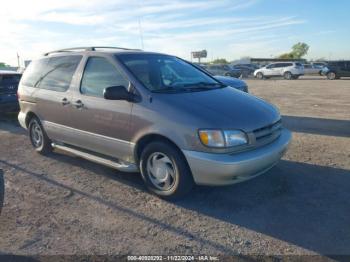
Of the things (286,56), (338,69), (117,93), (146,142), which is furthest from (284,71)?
(286,56)

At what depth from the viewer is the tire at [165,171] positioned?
12.8 feet

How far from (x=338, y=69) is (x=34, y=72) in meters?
27.0

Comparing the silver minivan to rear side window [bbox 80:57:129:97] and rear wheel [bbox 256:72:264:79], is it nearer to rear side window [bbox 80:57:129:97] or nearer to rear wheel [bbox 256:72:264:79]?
rear side window [bbox 80:57:129:97]

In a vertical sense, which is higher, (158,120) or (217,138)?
(158,120)

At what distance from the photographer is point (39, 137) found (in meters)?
6.20

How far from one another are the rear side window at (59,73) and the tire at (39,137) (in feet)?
2.44

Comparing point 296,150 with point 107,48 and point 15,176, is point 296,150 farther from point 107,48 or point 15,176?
point 15,176

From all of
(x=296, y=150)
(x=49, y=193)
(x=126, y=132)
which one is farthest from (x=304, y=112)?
(x=49, y=193)

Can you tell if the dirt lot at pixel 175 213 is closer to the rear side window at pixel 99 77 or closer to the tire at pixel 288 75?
the rear side window at pixel 99 77

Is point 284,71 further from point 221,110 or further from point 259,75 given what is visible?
point 221,110

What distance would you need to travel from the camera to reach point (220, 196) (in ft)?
14.0

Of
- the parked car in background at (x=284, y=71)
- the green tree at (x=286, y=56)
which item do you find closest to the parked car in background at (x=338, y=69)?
the parked car in background at (x=284, y=71)

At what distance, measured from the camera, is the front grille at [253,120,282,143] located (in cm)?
391

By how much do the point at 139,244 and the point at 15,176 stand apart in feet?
9.46
